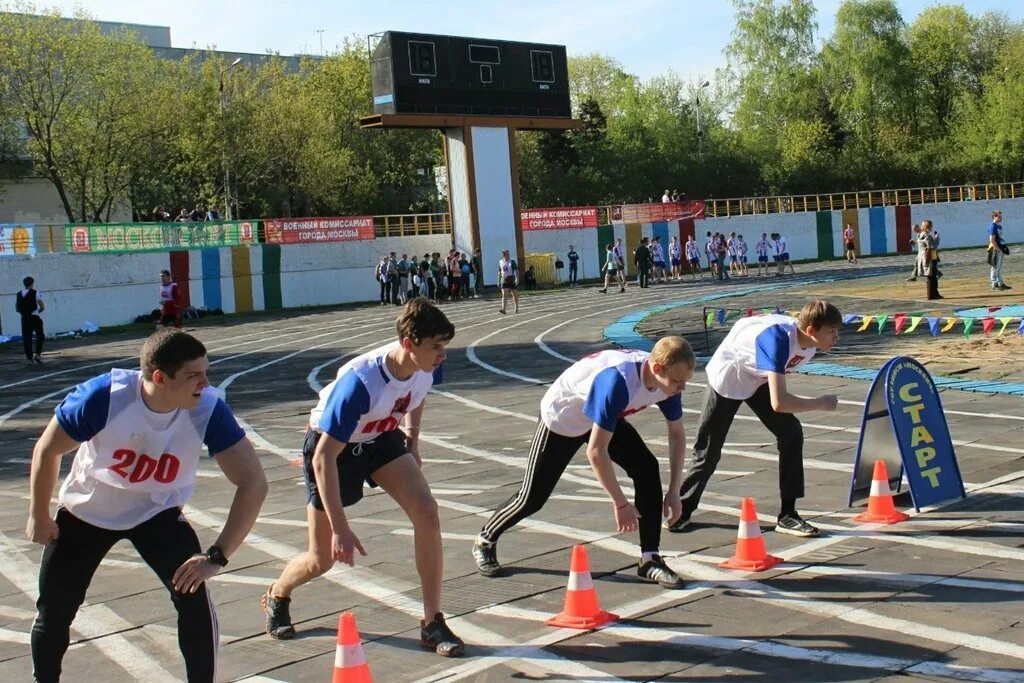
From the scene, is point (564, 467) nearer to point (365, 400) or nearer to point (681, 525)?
point (681, 525)

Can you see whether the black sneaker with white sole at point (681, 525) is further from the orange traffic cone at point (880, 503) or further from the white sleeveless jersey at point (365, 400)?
the white sleeveless jersey at point (365, 400)

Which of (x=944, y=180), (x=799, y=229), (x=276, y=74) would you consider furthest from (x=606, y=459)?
(x=944, y=180)

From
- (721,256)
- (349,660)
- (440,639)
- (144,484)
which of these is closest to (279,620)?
(440,639)

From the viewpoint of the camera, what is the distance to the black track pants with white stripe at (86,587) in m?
4.76

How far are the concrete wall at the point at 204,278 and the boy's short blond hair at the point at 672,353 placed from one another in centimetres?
3339

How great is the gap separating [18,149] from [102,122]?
886 centimetres

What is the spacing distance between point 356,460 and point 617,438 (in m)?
1.84

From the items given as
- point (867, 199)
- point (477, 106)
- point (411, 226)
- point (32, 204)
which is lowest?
point (411, 226)

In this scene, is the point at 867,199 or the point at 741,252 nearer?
the point at 741,252

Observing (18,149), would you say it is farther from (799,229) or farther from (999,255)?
(999,255)

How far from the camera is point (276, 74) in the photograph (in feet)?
229

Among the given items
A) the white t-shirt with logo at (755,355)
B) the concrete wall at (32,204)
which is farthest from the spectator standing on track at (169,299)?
the concrete wall at (32,204)

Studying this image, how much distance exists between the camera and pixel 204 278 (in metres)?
42.6

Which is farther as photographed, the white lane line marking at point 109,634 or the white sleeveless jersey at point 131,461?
the white lane line marking at point 109,634
